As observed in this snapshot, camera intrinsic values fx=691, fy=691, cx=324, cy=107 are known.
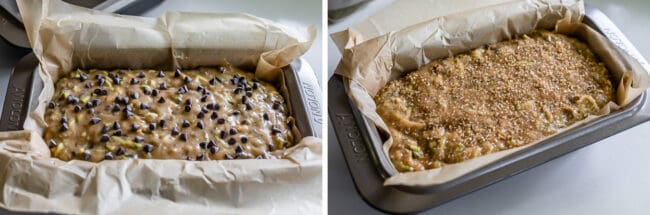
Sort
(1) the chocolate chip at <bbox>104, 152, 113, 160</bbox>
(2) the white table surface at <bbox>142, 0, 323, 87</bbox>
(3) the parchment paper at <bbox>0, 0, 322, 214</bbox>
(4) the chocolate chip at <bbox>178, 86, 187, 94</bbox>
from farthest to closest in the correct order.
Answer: (2) the white table surface at <bbox>142, 0, 323, 87</bbox> → (4) the chocolate chip at <bbox>178, 86, 187, 94</bbox> → (1) the chocolate chip at <bbox>104, 152, 113, 160</bbox> → (3) the parchment paper at <bbox>0, 0, 322, 214</bbox>

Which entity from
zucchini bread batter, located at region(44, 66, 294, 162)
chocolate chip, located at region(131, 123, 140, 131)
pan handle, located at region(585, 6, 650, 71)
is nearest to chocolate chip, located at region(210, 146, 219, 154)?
zucchini bread batter, located at region(44, 66, 294, 162)

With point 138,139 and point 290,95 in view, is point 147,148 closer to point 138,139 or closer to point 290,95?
point 138,139

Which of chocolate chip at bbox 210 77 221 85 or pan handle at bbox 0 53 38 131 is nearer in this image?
pan handle at bbox 0 53 38 131

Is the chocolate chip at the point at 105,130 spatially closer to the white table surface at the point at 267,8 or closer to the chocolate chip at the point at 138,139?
the chocolate chip at the point at 138,139

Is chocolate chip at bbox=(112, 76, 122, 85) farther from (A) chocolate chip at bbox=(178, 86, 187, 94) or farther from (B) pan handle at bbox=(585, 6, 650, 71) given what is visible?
(B) pan handle at bbox=(585, 6, 650, 71)

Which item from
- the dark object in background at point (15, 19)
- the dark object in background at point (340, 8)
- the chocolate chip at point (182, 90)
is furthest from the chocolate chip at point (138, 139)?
the dark object in background at point (340, 8)

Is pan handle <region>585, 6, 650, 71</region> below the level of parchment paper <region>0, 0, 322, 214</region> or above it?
above
